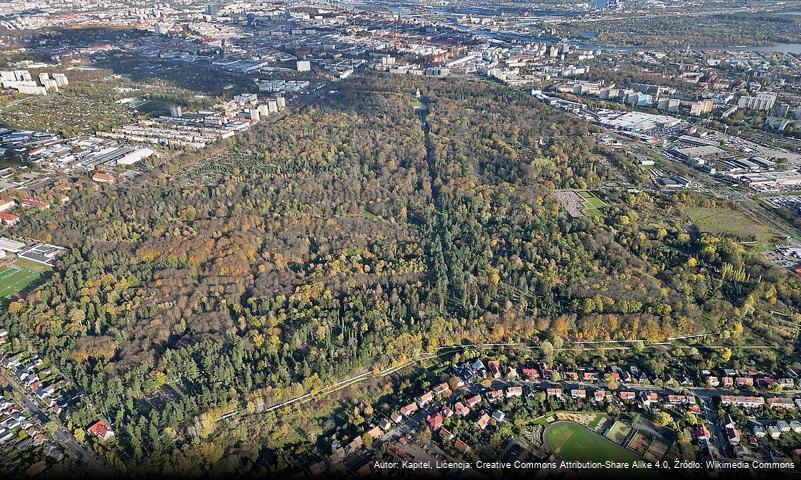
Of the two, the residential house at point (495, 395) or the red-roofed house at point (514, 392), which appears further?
the red-roofed house at point (514, 392)

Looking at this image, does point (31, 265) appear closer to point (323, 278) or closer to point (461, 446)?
point (323, 278)

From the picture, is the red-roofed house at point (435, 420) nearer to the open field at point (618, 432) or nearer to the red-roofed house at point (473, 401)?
the red-roofed house at point (473, 401)

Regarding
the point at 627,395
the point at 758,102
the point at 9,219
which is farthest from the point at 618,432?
the point at 758,102

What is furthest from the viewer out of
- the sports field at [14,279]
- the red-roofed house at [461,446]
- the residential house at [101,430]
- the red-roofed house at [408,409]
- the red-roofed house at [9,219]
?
the red-roofed house at [9,219]

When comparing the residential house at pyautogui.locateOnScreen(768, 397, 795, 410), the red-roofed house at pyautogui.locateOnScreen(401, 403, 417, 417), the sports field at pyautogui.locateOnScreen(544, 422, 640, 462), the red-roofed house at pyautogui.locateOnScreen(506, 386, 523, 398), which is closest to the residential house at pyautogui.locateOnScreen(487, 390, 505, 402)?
the red-roofed house at pyautogui.locateOnScreen(506, 386, 523, 398)

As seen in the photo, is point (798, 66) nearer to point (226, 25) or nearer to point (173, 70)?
point (173, 70)

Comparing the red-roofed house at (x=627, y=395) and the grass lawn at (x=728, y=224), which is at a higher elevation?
the grass lawn at (x=728, y=224)

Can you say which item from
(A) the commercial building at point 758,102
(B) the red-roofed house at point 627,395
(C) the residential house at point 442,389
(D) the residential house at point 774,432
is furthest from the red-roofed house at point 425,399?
(A) the commercial building at point 758,102
